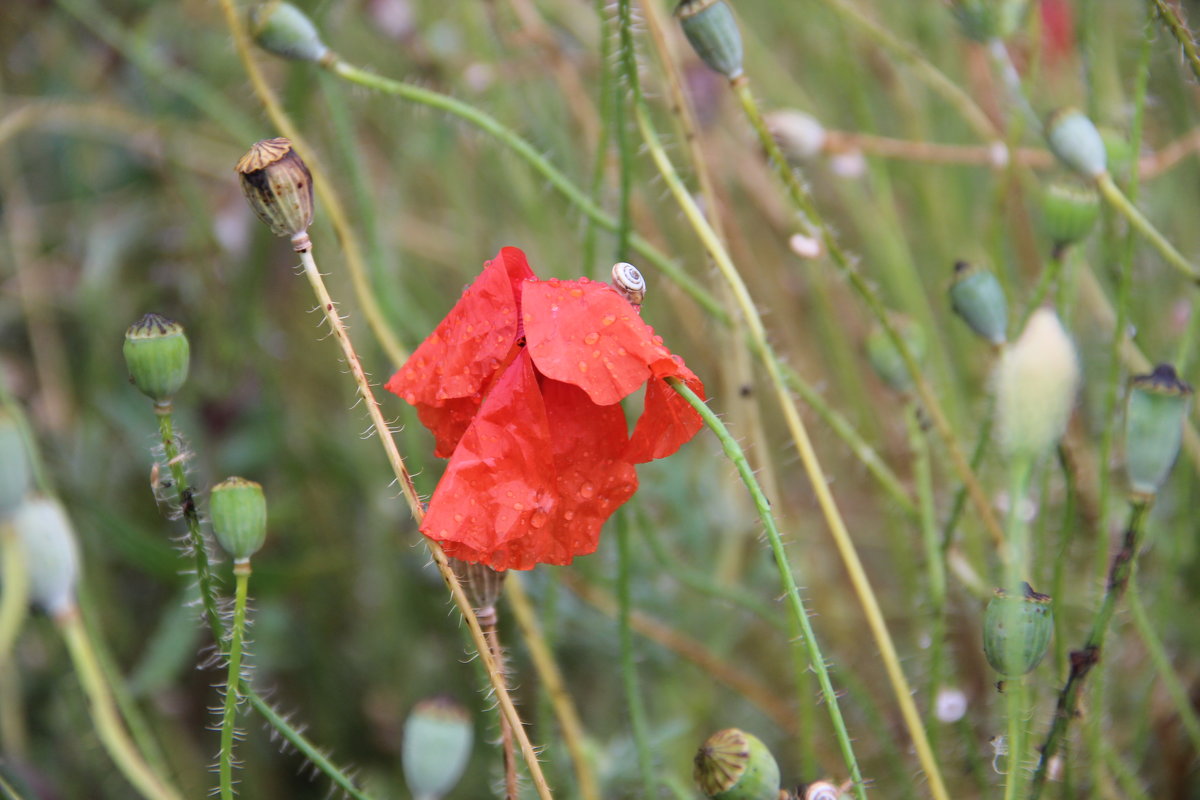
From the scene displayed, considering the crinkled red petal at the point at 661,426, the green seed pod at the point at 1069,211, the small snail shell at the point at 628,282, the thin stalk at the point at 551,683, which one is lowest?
the thin stalk at the point at 551,683

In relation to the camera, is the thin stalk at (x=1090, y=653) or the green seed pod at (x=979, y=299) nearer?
the thin stalk at (x=1090, y=653)

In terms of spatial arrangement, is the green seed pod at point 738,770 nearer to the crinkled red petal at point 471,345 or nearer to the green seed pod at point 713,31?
the crinkled red petal at point 471,345

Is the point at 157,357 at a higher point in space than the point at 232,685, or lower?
higher

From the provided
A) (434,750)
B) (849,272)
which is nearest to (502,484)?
(434,750)

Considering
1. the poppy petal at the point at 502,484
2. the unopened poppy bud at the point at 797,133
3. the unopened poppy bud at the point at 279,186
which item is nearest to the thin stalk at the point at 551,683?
the poppy petal at the point at 502,484

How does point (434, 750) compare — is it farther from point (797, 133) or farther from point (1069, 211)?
point (797, 133)

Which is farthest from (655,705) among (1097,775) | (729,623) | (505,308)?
(505,308)
